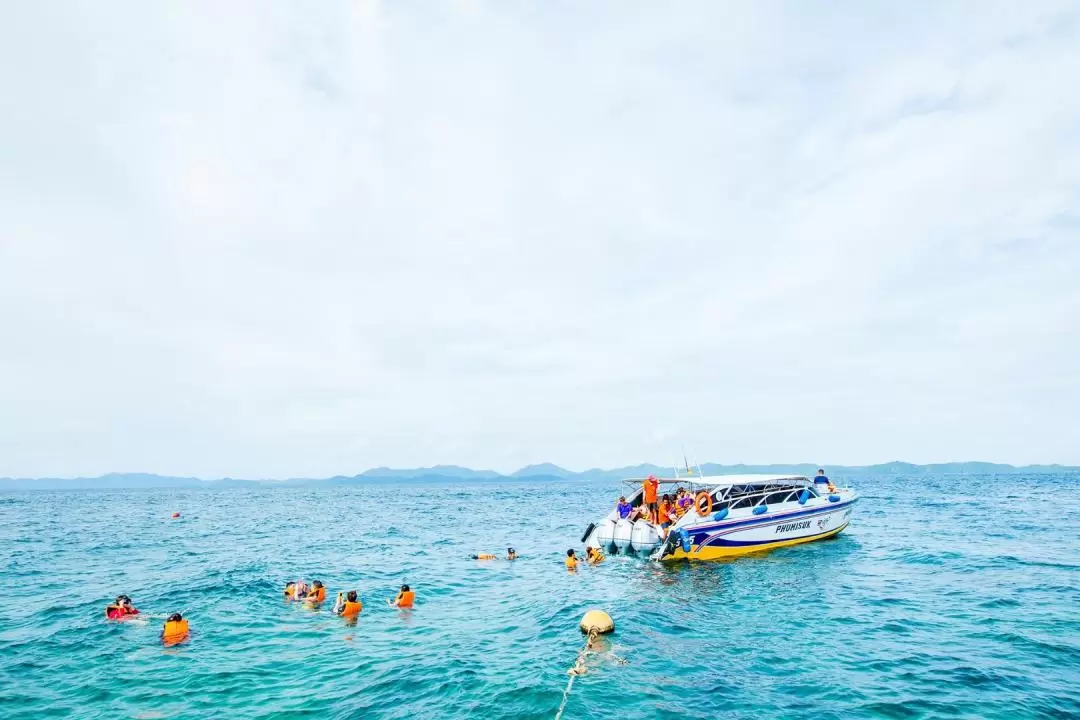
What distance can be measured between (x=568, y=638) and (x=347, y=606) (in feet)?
26.2

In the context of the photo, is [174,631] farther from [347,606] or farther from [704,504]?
[704,504]

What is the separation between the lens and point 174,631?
17328 mm

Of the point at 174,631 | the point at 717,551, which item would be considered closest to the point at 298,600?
the point at 174,631

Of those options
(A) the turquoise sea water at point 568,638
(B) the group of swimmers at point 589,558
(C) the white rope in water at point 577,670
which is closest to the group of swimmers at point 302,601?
(A) the turquoise sea water at point 568,638

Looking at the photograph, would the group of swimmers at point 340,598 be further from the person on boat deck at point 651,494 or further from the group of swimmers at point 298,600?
the person on boat deck at point 651,494

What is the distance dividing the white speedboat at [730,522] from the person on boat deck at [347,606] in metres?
12.0

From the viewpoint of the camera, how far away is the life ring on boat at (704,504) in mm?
26641

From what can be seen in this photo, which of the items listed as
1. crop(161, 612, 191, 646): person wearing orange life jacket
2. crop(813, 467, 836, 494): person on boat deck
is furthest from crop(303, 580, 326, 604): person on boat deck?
crop(813, 467, 836, 494): person on boat deck

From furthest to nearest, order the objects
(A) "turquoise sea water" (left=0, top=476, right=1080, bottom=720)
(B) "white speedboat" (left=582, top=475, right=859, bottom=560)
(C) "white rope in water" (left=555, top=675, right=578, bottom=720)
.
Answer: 1. (B) "white speedboat" (left=582, top=475, right=859, bottom=560)
2. (A) "turquoise sea water" (left=0, top=476, right=1080, bottom=720)
3. (C) "white rope in water" (left=555, top=675, right=578, bottom=720)

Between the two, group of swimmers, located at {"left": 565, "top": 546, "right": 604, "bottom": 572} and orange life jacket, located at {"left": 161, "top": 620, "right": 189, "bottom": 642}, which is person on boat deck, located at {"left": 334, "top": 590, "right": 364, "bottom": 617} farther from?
group of swimmers, located at {"left": 565, "top": 546, "right": 604, "bottom": 572}

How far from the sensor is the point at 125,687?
45.8ft

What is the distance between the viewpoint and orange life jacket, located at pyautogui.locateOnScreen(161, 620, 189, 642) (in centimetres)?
1725

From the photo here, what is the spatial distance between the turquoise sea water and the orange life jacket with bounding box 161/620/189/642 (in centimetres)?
35

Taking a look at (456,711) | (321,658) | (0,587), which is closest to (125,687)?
(321,658)
